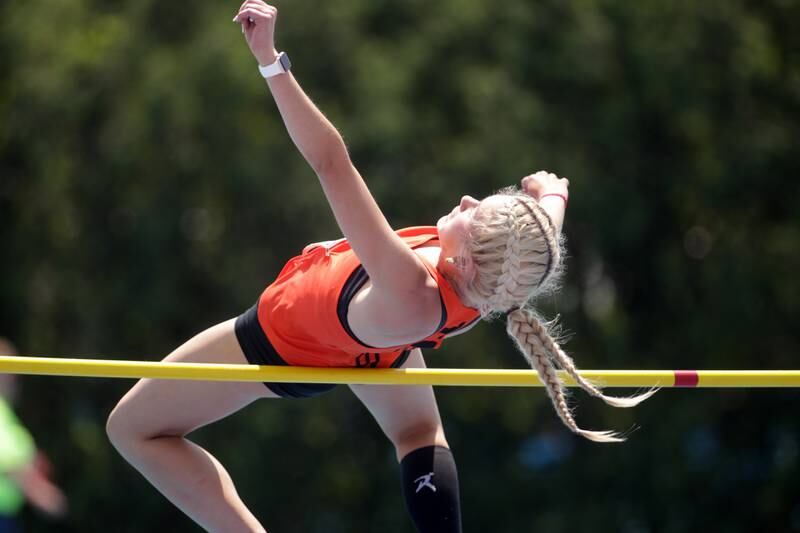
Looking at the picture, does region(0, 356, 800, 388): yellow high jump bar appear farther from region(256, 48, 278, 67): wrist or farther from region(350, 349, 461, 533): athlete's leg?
region(256, 48, 278, 67): wrist

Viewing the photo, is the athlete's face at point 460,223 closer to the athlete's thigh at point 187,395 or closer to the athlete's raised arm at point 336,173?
the athlete's raised arm at point 336,173

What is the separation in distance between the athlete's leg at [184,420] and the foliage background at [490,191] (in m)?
3.14

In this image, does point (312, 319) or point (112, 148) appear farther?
point (112, 148)

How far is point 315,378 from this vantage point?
8.50 feet

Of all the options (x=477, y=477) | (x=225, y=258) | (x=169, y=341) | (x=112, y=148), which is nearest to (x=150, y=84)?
(x=112, y=148)

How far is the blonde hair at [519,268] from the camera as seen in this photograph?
2.35 metres

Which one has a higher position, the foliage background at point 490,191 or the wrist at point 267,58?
the wrist at point 267,58

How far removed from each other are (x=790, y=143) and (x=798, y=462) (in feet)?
5.28

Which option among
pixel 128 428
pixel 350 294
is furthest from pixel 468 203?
pixel 128 428

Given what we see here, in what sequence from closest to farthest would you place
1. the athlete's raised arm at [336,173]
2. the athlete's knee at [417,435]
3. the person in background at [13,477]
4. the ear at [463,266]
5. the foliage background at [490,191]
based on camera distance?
the athlete's raised arm at [336,173]
the ear at [463,266]
the athlete's knee at [417,435]
the person in background at [13,477]
the foliage background at [490,191]

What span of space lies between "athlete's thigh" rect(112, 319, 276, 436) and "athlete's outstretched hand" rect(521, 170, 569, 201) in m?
0.75

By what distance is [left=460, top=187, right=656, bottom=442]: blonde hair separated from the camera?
2.35 metres

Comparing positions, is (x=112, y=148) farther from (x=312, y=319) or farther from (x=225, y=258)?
(x=312, y=319)

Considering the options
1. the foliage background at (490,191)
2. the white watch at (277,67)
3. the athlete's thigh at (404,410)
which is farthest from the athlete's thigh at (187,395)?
the foliage background at (490,191)
